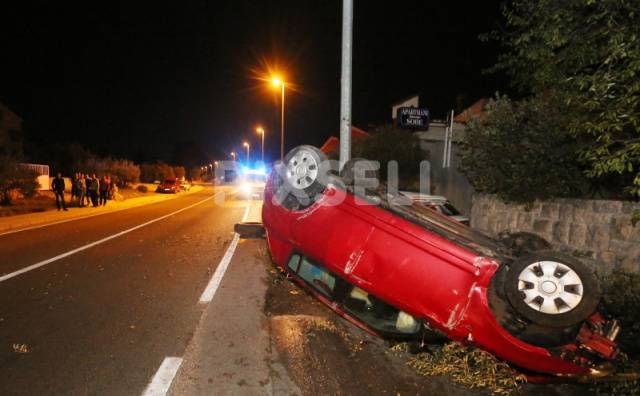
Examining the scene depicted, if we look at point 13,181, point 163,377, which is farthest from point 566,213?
point 13,181

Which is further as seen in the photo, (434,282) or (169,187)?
(169,187)

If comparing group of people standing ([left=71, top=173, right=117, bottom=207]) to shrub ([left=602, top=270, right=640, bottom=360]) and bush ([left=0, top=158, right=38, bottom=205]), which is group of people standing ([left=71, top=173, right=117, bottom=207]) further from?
shrub ([left=602, top=270, right=640, bottom=360])

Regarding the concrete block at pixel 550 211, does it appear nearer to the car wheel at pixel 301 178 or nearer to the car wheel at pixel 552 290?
the car wheel at pixel 552 290

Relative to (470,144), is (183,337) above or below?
below

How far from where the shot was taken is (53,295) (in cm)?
507

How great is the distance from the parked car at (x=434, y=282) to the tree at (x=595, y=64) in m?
1.65

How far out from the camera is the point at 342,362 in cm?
349

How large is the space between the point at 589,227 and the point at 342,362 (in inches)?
179

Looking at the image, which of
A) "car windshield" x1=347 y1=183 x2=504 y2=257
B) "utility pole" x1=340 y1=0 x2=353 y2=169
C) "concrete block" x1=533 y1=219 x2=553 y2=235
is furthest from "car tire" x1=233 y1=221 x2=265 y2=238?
"concrete block" x1=533 y1=219 x2=553 y2=235

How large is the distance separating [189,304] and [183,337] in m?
0.99

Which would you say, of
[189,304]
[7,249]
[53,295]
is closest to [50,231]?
[7,249]

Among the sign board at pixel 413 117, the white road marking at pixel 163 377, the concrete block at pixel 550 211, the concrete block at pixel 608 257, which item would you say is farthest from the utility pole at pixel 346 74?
the sign board at pixel 413 117

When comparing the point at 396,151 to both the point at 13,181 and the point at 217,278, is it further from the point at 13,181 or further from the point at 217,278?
the point at 13,181

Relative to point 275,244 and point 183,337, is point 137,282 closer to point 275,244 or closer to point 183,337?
point 183,337
